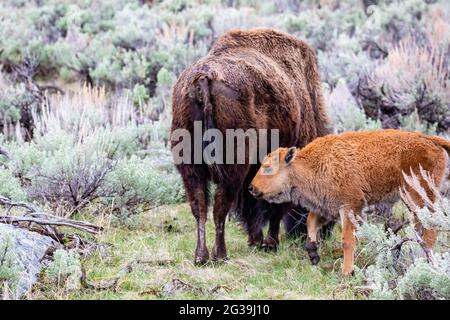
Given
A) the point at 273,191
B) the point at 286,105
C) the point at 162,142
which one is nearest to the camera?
the point at 273,191

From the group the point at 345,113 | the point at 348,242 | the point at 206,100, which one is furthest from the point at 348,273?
the point at 345,113

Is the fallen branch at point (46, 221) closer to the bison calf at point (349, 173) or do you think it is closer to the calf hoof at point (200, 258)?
the calf hoof at point (200, 258)

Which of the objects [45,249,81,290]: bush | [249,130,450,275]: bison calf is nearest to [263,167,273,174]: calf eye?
[249,130,450,275]: bison calf

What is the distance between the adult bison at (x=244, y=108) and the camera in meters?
6.00

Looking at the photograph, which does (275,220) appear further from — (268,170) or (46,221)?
(46,221)

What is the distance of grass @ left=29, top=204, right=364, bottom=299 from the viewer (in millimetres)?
5422

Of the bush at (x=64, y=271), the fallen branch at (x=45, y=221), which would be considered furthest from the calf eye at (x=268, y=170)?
the bush at (x=64, y=271)

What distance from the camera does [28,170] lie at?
7703 millimetres

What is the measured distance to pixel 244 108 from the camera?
6.13m

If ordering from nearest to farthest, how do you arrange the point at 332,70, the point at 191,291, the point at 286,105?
1. the point at 191,291
2. the point at 286,105
3. the point at 332,70

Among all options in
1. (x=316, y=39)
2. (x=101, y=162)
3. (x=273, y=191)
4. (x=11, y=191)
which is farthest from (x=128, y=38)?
(x=273, y=191)

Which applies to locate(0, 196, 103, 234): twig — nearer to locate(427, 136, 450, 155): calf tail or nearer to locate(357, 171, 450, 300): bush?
locate(357, 171, 450, 300): bush

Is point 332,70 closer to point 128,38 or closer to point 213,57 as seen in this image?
point 128,38

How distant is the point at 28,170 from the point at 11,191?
868mm
